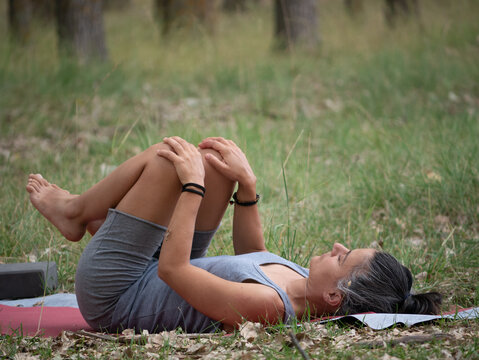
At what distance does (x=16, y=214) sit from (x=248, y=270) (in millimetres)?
2297

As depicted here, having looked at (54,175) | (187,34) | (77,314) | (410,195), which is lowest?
(77,314)

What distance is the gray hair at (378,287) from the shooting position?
2490 millimetres

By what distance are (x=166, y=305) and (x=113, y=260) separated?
1.09ft

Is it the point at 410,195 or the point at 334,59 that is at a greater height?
the point at 334,59

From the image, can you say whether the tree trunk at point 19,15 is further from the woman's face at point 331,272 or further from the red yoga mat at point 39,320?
the woman's face at point 331,272

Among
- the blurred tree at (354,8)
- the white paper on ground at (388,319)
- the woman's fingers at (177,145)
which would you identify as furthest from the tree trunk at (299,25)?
the white paper on ground at (388,319)

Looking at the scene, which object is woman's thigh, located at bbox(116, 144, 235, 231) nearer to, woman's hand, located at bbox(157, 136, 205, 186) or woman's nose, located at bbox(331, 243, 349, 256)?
woman's hand, located at bbox(157, 136, 205, 186)

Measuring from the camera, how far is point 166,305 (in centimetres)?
255

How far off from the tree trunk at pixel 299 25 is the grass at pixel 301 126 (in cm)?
43

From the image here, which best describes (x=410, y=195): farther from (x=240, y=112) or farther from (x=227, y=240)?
(x=240, y=112)

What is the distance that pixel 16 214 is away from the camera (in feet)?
13.1

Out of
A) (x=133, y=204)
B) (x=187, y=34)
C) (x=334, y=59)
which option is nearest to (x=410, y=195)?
(x=133, y=204)

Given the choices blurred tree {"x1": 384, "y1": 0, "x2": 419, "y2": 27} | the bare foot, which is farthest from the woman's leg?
blurred tree {"x1": 384, "y1": 0, "x2": 419, "y2": 27}

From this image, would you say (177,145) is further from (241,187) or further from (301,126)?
(301,126)
